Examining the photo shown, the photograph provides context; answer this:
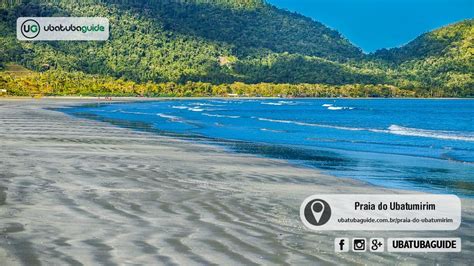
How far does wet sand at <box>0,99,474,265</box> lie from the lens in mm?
7090

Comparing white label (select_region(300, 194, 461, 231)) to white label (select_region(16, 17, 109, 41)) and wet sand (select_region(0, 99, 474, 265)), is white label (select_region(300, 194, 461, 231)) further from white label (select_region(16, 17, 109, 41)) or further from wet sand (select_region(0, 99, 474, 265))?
white label (select_region(16, 17, 109, 41))

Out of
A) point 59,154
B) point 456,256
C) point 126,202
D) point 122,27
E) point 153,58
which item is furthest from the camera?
point 153,58

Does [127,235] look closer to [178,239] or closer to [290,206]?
[178,239]

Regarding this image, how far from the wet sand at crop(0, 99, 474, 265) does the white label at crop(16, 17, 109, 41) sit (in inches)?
101

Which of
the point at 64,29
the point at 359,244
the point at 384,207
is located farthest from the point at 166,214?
the point at 384,207

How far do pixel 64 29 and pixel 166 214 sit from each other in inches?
125

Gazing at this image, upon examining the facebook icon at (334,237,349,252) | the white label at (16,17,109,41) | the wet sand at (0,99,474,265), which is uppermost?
the white label at (16,17,109,41)

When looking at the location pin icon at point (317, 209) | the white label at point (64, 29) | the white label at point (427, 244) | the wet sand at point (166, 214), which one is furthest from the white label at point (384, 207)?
the white label at point (64, 29)

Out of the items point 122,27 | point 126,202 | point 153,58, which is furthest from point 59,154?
point 153,58

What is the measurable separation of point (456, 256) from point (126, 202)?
546 centimetres

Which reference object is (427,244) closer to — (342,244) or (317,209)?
(342,244)

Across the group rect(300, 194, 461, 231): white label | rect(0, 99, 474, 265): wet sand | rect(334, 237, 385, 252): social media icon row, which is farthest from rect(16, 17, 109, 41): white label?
rect(334, 237, 385, 252): social media icon row

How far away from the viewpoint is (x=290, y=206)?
36.1ft

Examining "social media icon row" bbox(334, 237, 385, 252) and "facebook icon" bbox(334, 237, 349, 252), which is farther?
"facebook icon" bbox(334, 237, 349, 252)
